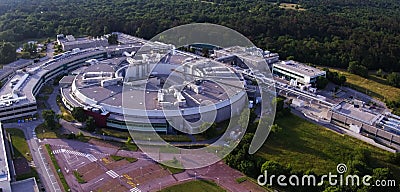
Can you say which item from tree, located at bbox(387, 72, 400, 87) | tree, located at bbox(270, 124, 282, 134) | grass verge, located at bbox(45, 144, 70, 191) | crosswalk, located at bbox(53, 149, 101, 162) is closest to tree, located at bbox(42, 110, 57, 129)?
grass verge, located at bbox(45, 144, 70, 191)

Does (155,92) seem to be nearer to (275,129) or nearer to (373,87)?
(275,129)

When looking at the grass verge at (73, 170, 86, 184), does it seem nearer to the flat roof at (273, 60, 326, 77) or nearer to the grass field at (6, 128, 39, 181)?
the grass field at (6, 128, 39, 181)

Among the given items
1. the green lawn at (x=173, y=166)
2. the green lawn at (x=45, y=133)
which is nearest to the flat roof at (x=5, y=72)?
the green lawn at (x=45, y=133)

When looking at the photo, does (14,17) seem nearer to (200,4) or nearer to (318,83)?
(200,4)

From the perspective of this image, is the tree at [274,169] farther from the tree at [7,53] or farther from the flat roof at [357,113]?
the tree at [7,53]

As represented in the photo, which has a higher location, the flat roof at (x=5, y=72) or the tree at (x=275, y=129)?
the flat roof at (x=5, y=72)

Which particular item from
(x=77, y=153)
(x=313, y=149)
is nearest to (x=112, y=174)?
(x=77, y=153)

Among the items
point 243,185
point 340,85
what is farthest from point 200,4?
point 243,185
